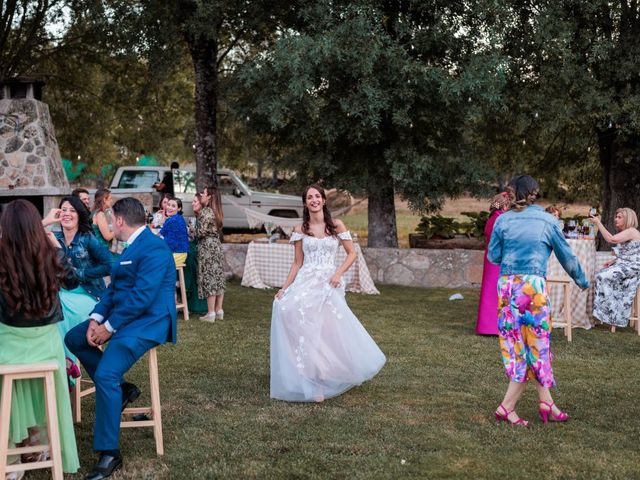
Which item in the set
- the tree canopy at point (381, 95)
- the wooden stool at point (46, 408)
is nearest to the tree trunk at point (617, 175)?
the tree canopy at point (381, 95)

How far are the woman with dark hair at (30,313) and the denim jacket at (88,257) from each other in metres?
1.63

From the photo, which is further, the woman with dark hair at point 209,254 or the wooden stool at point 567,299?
the woman with dark hair at point 209,254

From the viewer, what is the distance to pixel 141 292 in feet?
17.1

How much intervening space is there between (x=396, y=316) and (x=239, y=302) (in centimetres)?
253

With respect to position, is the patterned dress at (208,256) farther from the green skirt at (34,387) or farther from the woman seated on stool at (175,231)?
the green skirt at (34,387)

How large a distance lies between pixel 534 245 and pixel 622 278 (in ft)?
16.9

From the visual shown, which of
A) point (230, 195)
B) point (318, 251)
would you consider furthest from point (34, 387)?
point (230, 195)

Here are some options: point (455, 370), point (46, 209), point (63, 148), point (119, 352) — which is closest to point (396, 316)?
point (455, 370)

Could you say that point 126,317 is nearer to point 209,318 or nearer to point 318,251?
point 318,251

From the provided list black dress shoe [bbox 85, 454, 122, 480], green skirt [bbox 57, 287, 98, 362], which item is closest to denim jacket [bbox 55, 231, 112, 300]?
green skirt [bbox 57, 287, 98, 362]

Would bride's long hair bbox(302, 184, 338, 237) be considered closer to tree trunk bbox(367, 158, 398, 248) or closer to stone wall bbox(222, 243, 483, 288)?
stone wall bbox(222, 243, 483, 288)

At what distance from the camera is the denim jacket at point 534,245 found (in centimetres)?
611

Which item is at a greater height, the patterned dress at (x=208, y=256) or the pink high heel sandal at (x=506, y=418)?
the patterned dress at (x=208, y=256)

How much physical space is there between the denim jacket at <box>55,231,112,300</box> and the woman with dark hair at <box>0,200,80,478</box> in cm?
163
